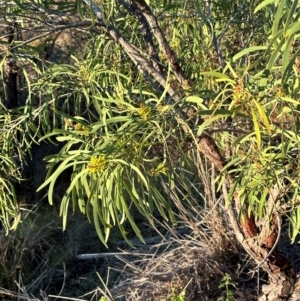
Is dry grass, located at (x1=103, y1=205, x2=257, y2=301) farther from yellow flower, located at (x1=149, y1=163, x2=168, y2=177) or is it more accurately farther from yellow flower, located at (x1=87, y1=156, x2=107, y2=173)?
yellow flower, located at (x1=87, y1=156, x2=107, y2=173)

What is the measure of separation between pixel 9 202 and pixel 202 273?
1366mm

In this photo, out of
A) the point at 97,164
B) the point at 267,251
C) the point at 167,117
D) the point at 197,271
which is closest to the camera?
the point at 97,164

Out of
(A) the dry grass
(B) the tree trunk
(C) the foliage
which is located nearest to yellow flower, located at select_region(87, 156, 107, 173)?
(C) the foliage

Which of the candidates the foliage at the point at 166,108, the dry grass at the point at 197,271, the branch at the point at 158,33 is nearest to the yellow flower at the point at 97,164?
the foliage at the point at 166,108

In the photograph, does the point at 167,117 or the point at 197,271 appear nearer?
the point at 167,117

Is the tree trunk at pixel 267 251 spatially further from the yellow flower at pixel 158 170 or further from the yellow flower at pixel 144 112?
the yellow flower at pixel 144 112

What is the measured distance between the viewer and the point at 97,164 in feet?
5.89

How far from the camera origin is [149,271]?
3631mm

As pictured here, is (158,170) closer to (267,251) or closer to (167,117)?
(167,117)

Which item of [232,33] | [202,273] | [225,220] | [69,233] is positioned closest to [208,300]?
[202,273]

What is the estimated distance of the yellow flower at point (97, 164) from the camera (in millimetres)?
1791

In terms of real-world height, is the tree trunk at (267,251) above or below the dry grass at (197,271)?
above

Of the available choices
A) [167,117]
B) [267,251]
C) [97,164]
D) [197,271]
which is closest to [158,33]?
[167,117]

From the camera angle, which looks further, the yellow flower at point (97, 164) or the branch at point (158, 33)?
the branch at point (158, 33)
